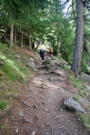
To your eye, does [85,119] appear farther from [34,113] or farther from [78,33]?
[78,33]

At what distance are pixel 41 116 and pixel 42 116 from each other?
0.03m

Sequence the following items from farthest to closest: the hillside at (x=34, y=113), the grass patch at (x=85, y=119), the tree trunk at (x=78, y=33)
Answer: the tree trunk at (x=78, y=33)
the grass patch at (x=85, y=119)
the hillside at (x=34, y=113)

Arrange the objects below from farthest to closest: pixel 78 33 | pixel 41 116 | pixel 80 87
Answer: pixel 78 33, pixel 80 87, pixel 41 116

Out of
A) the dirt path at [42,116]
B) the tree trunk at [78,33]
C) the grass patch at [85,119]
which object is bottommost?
the grass patch at [85,119]

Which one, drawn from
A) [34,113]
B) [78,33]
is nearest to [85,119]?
[34,113]

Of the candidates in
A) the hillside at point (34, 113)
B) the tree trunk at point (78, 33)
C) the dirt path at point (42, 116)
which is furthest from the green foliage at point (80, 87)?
the tree trunk at point (78, 33)

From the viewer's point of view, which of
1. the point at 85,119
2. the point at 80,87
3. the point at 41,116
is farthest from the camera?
the point at 80,87

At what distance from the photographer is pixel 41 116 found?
4652 mm

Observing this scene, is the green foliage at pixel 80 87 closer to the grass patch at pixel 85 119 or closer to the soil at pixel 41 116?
the soil at pixel 41 116

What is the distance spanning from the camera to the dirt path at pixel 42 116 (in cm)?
408

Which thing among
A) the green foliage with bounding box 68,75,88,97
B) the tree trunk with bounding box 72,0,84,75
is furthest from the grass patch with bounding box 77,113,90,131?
the tree trunk with bounding box 72,0,84,75

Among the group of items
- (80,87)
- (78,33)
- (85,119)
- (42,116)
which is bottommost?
(80,87)

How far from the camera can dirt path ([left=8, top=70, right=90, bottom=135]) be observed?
4082 millimetres

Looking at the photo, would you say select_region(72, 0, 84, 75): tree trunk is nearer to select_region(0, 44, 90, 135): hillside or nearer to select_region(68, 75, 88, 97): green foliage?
select_region(68, 75, 88, 97): green foliage
